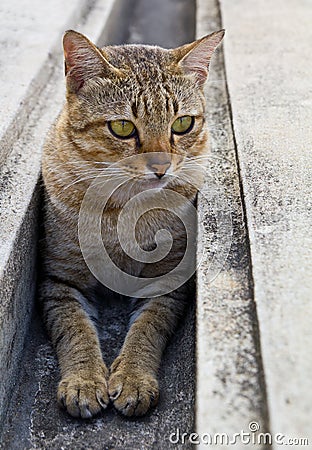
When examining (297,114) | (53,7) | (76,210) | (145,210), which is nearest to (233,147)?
(297,114)

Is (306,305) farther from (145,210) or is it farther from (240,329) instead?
(145,210)

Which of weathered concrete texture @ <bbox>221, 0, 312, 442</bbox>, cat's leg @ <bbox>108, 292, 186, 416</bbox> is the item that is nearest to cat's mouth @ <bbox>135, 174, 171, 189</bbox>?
weathered concrete texture @ <bbox>221, 0, 312, 442</bbox>

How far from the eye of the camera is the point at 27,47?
2965 mm

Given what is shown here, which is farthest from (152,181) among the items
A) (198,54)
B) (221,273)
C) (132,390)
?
(132,390)

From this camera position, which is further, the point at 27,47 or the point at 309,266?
the point at 27,47

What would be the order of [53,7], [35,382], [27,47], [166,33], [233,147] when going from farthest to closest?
[166,33]
[53,7]
[27,47]
[233,147]
[35,382]

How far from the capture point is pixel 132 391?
1750mm

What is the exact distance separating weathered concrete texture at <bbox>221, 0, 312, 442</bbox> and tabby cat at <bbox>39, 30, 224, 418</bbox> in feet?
0.94

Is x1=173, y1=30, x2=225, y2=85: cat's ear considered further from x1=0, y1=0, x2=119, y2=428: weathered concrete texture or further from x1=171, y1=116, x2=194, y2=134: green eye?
x1=0, y1=0, x2=119, y2=428: weathered concrete texture

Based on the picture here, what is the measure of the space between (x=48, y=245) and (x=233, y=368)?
37.1 inches

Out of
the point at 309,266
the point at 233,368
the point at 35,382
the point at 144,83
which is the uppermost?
the point at 144,83

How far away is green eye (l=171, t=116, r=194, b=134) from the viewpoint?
2.05m

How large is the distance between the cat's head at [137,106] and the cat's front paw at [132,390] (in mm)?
591

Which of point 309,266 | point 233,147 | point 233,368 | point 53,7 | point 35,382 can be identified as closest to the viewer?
point 233,368
